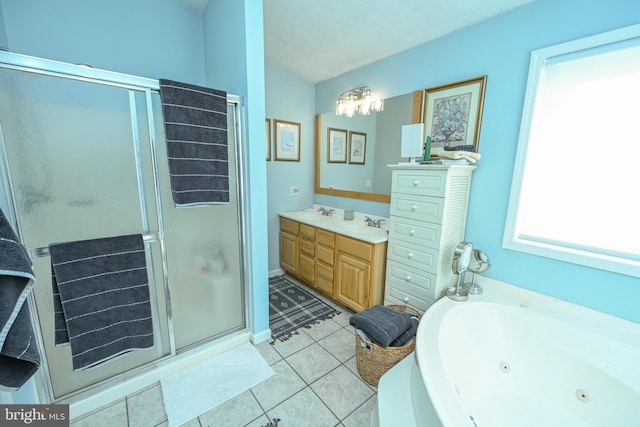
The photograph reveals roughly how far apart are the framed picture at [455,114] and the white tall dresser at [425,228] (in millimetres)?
216

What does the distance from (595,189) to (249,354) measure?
243 cm

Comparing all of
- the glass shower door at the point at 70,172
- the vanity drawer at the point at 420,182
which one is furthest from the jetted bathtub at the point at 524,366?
the glass shower door at the point at 70,172

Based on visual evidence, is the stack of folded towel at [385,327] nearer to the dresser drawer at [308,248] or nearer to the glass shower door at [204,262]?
the glass shower door at [204,262]

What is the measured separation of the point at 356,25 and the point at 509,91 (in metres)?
1.21

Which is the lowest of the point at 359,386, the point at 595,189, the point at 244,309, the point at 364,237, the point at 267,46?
the point at 359,386

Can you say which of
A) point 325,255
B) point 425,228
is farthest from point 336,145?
point 425,228

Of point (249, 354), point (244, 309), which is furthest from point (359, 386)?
point (244, 309)

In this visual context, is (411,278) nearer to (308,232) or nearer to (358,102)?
(308,232)

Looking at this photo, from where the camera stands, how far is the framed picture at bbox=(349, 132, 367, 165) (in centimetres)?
264

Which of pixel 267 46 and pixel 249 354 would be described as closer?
pixel 249 354

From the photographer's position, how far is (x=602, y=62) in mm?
1354

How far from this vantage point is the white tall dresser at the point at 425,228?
1.73m

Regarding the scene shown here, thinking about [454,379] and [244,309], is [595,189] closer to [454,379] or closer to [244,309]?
[454,379]

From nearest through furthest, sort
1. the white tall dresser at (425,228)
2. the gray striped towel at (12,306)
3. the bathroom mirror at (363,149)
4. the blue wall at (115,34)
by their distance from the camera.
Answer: the gray striped towel at (12,306) → the blue wall at (115,34) → the white tall dresser at (425,228) → the bathroom mirror at (363,149)
